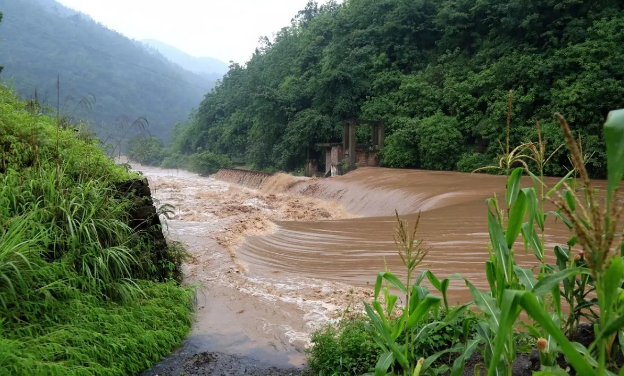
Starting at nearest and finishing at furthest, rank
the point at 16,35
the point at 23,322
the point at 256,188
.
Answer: the point at 23,322
the point at 256,188
the point at 16,35

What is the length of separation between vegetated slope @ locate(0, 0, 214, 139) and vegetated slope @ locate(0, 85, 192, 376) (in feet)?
161

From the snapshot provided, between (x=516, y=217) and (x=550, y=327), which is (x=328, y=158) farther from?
(x=550, y=327)

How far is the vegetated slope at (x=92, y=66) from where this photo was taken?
55750mm

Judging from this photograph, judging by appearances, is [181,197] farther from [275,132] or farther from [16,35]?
[16,35]

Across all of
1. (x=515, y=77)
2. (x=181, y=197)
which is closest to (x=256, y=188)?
(x=181, y=197)

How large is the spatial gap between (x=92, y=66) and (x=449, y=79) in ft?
208

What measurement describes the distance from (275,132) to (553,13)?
1453cm

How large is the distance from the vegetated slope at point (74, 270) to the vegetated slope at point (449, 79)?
10947 millimetres

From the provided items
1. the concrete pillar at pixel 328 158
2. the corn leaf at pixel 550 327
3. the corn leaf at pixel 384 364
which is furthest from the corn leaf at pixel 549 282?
the concrete pillar at pixel 328 158

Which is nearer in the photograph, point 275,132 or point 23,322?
Answer: point 23,322

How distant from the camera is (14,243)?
2.92 metres

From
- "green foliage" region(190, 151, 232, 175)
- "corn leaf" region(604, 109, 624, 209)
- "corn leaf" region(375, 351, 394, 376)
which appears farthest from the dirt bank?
"green foliage" region(190, 151, 232, 175)

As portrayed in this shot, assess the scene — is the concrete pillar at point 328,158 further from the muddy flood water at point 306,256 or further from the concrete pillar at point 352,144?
the muddy flood water at point 306,256

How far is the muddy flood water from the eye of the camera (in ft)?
13.3
